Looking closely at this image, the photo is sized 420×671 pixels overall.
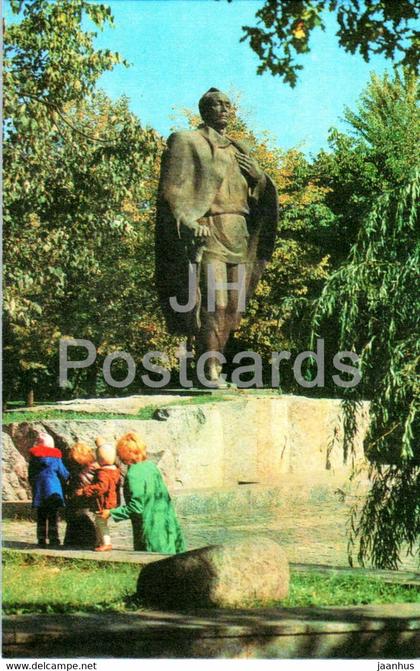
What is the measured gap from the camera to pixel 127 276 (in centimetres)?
2864

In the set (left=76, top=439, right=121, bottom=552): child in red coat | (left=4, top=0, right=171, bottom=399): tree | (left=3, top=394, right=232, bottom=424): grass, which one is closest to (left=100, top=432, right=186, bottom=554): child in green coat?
(left=76, top=439, right=121, bottom=552): child in red coat

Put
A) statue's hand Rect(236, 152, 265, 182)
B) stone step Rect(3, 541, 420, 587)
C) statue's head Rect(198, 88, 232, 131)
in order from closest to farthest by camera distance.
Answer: stone step Rect(3, 541, 420, 587) < statue's head Rect(198, 88, 232, 131) < statue's hand Rect(236, 152, 265, 182)

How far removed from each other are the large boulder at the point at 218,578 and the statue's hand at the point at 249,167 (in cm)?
747

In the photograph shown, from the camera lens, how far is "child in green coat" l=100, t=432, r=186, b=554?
29.6ft

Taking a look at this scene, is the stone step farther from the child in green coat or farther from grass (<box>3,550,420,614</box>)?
the child in green coat

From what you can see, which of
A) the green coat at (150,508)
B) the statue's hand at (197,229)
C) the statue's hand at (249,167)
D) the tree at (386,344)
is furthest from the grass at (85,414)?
the tree at (386,344)

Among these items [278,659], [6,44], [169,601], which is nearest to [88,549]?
[169,601]

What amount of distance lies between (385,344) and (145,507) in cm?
207

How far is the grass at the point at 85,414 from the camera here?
12.4 meters

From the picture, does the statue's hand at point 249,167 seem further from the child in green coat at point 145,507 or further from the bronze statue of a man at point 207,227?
the child in green coat at point 145,507

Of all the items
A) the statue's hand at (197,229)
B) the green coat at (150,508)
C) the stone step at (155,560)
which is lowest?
the stone step at (155,560)

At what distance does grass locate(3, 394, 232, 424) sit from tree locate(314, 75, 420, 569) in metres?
3.39

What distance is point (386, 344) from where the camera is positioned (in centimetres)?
939

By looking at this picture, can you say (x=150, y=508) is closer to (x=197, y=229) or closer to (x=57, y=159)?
(x=197, y=229)
